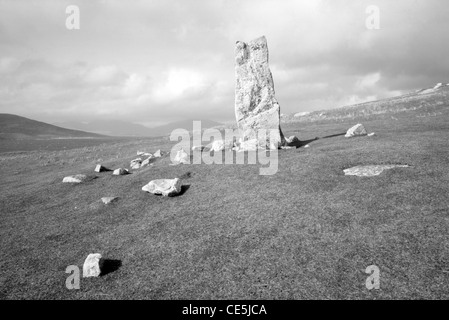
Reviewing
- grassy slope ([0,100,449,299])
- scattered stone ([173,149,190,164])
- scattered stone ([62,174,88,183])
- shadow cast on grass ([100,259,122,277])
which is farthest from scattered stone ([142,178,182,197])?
scattered stone ([62,174,88,183])

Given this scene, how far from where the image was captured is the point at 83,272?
1316 centimetres

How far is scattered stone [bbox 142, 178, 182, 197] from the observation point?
71.8ft

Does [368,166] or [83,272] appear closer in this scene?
[83,272]

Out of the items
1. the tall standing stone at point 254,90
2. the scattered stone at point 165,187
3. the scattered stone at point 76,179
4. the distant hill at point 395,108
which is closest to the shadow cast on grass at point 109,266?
the scattered stone at point 165,187

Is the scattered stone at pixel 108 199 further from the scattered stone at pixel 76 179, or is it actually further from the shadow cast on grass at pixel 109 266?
the shadow cast on grass at pixel 109 266

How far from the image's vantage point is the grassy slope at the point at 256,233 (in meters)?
11.5

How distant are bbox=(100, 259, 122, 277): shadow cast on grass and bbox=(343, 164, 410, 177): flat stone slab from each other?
54.0 ft

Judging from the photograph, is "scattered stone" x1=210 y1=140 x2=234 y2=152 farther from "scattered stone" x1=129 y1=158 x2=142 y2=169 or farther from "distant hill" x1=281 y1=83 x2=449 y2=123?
"distant hill" x1=281 y1=83 x2=449 y2=123

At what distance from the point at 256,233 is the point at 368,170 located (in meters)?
10.8
